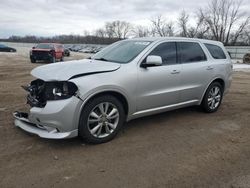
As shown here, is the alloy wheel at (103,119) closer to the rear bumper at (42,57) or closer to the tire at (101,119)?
the tire at (101,119)

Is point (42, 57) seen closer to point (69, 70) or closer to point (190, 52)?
point (190, 52)

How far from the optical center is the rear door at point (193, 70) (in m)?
5.61

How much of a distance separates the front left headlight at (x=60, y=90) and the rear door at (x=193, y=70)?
237 cm

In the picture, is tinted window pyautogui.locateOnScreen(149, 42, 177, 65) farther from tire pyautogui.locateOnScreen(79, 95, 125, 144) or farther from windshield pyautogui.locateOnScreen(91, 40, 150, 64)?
tire pyautogui.locateOnScreen(79, 95, 125, 144)

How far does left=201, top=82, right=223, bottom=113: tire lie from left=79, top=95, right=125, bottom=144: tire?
241 centimetres

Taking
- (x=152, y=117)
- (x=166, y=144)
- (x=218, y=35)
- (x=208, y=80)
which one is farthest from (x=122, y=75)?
(x=218, y=35)

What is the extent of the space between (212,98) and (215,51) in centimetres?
110

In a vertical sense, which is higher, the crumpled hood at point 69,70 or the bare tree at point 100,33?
the bare tree at point 100,33

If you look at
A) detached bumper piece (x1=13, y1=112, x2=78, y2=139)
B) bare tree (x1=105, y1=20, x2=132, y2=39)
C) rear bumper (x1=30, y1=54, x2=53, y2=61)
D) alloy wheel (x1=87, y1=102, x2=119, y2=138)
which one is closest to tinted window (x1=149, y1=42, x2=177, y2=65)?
alloy wheel (x1=87, y1=102, x2=119, y2=138)

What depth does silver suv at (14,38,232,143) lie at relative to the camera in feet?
13.5

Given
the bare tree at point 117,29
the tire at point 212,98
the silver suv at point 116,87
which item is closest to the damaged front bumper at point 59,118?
the silver suv at point 116,87

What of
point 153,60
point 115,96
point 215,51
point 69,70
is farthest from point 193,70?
point 69,70

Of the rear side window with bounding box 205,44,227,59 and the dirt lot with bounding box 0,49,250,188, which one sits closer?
the dirt lot with bounding box 0,49,250,188

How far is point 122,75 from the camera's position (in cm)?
458
